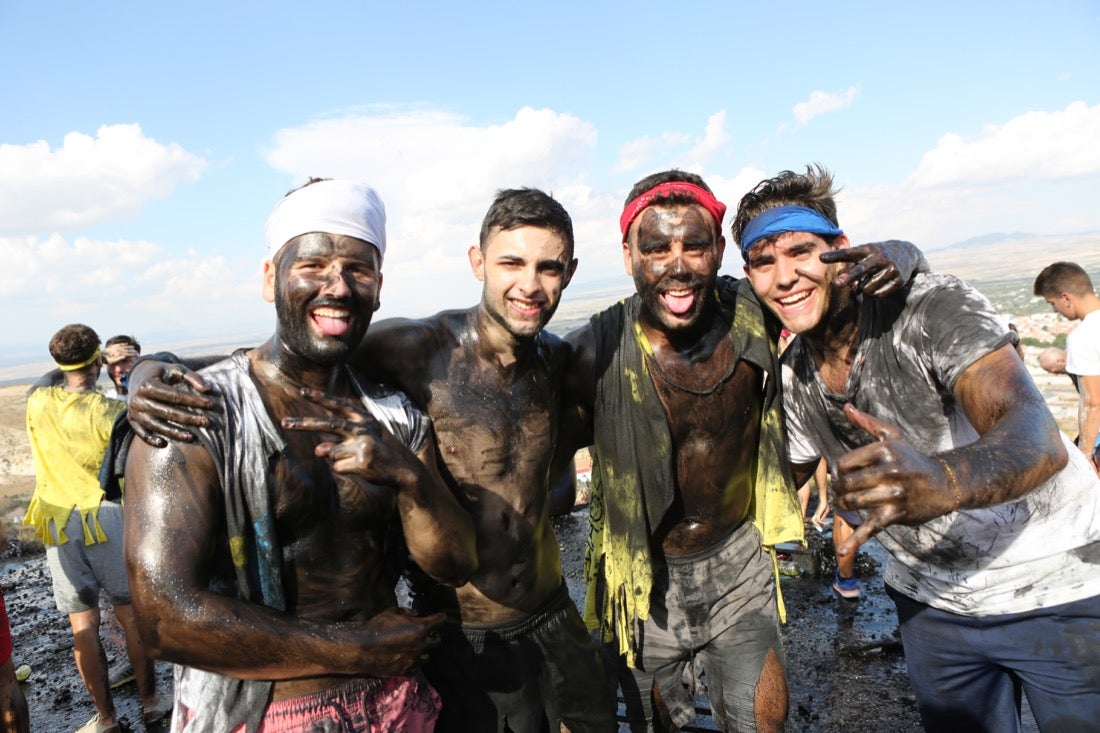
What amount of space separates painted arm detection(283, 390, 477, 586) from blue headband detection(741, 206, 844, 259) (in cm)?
160

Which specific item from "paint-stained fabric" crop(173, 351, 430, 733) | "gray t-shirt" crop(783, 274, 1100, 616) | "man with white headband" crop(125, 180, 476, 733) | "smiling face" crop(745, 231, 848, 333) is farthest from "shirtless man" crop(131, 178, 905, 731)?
"gray t-shirt" crop(783, 274, 1100, 616)

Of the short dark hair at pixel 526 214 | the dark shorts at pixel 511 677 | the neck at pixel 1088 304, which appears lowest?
the dark shorts at pixel 511 677

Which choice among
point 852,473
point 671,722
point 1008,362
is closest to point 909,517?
point 852,473

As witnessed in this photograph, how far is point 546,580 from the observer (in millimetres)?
2826

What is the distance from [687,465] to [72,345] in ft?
13.9

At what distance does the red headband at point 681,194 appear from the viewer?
2967 mm

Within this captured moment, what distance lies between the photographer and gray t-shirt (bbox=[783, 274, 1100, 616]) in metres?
2.21

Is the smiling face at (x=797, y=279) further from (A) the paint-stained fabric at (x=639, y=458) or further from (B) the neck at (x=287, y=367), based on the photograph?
(B) the neck at (x=287, y=367)

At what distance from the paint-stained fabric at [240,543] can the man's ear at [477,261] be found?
3.90ft

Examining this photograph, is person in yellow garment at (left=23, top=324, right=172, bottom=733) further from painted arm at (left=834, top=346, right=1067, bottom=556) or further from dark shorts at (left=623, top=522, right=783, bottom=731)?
painted arm at (left=834, top=346, right=1067, bottom=556)

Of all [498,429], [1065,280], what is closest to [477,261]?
[498,429]

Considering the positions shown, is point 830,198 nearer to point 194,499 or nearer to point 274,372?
point 274,372

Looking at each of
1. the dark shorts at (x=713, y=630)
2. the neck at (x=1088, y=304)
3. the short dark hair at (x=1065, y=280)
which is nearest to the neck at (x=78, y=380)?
the dark shorts at (x=713, y=630)

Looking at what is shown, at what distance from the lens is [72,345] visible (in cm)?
448
